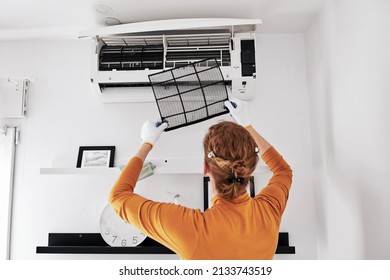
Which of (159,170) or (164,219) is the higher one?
(159,170)

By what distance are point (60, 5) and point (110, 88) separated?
18.6 inches

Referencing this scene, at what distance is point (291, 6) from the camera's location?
6.11 feet

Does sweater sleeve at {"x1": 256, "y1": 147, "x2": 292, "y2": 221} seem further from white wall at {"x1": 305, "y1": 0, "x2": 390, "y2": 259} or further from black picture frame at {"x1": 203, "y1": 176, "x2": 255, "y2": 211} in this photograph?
black picture frame at {"x1": 203, "y1": 176, "x2": 255, "y2": 211}

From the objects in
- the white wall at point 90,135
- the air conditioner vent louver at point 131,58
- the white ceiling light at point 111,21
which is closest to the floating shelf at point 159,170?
the white wall at point 90,135

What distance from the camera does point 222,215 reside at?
1.15m

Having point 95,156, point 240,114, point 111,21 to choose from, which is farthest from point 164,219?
point 111,21

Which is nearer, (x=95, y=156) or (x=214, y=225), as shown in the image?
(x=214, y=225)

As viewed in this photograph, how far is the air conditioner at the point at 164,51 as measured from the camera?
1856mm

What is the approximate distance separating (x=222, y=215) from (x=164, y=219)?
0.18m

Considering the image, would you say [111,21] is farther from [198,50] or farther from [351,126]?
[351,126]

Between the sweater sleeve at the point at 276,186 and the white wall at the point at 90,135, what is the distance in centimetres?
56

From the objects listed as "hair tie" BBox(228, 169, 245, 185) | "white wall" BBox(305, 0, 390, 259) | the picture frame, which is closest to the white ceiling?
"white wall" BBox(305, 0, 390, 259)
